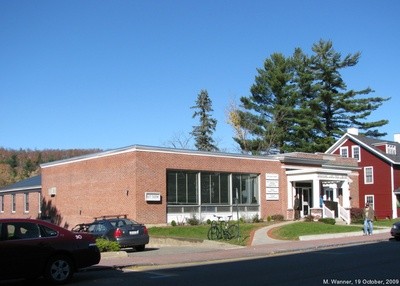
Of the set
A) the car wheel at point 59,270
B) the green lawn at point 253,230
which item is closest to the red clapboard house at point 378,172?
the green lawn at point 253,230

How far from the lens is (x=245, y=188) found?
37.6 m

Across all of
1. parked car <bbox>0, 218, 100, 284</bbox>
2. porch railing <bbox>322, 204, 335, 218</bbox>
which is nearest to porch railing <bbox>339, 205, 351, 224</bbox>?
porch railing <bbox>322, 204, 335, 218</bbox>

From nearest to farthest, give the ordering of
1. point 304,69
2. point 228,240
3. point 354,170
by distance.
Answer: point 228,240
point 354,170
point 304,69

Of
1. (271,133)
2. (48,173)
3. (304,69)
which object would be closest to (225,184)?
→ (48,173)

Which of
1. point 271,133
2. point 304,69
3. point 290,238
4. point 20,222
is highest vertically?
point 304,69

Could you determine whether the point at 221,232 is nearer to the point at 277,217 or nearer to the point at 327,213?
the point at 277,217

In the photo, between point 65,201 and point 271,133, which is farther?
point 271,133

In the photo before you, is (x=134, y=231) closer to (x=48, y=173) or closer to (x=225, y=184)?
(x=225, y=184)

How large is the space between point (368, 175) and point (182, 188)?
2588 cm

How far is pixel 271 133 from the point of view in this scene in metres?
66.4

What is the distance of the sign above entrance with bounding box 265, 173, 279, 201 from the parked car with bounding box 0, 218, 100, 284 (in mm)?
26614

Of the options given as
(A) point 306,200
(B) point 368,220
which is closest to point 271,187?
(A) point 306,200

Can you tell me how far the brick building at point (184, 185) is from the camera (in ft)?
105

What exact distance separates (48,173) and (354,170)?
2629 cm
